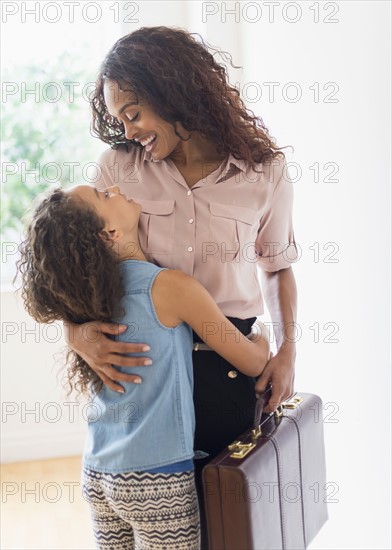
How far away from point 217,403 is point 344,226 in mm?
738

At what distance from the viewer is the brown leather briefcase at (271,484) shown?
1.24 m

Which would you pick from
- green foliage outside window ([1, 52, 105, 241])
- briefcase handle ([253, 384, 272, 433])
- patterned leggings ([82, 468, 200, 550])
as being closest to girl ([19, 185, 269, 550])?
patterned leggings ([82, 468, 200, 550])

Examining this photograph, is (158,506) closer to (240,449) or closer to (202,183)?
(240,449)

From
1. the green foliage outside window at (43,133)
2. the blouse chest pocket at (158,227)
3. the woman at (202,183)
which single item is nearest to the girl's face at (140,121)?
the woman at (202,183)

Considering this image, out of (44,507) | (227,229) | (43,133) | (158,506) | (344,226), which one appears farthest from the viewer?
(43,133)

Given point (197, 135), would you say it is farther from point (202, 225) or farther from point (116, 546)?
point (116, 546)

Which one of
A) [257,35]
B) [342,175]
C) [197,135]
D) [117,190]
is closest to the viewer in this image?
[117,190]

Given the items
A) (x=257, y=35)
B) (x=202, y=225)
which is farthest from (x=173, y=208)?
(x=257, y=35)

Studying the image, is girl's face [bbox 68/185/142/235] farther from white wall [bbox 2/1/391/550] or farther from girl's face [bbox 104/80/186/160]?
white wall [bbox 2/1/391/550]

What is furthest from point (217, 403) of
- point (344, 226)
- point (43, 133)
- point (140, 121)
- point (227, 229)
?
point (43, 133)

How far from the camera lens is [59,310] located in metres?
1.39

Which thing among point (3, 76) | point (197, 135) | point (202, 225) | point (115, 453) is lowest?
point (115, 453)

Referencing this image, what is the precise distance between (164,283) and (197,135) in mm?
393

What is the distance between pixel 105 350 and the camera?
53.3 inches
